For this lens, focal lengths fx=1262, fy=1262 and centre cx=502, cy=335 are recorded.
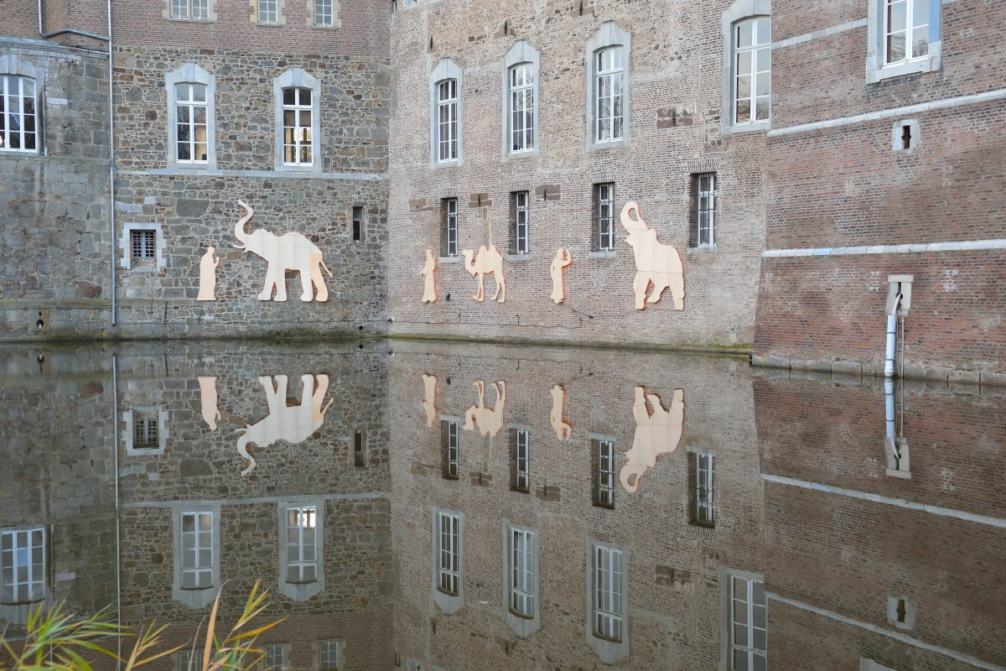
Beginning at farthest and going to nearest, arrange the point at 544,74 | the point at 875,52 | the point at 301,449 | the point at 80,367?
the point at 544,74 < the point at 80,367 < the point at 875,52 < the point at 301,449

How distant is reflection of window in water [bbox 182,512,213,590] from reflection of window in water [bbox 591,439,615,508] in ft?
8.07

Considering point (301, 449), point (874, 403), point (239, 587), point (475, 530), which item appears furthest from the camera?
point (874, 403)

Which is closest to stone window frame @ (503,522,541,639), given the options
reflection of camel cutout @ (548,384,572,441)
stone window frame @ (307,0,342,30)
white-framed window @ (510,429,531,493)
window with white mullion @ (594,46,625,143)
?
white-framed window @ (510,429,531,493)

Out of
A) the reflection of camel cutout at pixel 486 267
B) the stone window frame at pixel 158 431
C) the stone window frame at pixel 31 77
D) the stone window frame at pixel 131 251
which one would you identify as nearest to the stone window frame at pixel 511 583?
the stone window frame at pixel 158 431

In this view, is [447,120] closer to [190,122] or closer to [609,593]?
[190,122]

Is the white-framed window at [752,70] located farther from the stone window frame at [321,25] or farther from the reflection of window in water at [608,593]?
the reflection of window in water at [608,593]

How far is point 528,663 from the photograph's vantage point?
17.4 ft

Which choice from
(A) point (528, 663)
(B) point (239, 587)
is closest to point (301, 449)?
(B) point (239, 587)

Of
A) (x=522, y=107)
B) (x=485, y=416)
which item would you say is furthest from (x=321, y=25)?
(x=485, y=416)

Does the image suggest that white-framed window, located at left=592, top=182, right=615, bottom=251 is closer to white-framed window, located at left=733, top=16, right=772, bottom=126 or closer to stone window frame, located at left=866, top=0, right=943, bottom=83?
white-framed window, located at left=733, top=16, right=772, bottom=126

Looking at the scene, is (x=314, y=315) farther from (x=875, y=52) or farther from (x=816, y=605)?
(x=816, y=605)

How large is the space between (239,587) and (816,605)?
109 inches

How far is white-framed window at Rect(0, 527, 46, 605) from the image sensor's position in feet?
19.6

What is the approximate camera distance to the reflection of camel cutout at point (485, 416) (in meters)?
11.7
